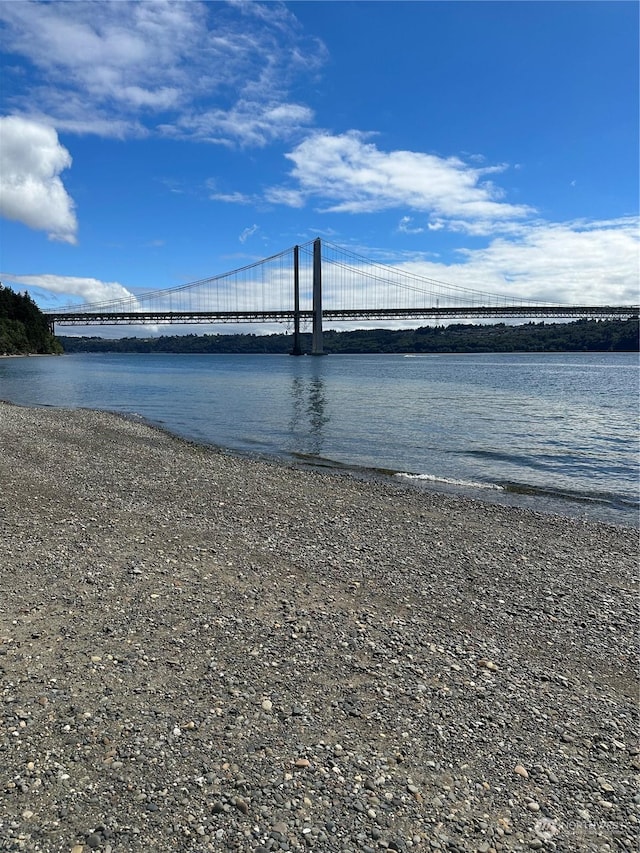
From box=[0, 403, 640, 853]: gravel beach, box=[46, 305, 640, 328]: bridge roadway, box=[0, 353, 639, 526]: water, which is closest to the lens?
box=[0, 403, 640, 853]: gravel beach

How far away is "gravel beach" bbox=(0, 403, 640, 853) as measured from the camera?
8.46 feet

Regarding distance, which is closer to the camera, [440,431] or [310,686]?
[310,686]

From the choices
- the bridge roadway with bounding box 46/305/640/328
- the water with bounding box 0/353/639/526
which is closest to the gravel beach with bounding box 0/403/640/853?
the water with bounding box 0/353/639/526

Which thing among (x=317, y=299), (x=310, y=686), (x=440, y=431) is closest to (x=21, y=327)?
(x=317, y=299)

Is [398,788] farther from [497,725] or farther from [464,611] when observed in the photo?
[464,611]

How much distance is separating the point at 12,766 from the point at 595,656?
4101mm

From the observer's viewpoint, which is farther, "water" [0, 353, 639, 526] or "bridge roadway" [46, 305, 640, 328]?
"bridge roadway" [46, 305, 640, 328]

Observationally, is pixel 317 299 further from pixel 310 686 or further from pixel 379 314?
pixel 310 686

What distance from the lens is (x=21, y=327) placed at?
308 ft

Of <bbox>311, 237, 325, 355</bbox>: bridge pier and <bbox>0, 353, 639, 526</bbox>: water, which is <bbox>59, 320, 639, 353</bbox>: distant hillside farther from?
<bbox>0, 353, 639, 526</bbox>: water

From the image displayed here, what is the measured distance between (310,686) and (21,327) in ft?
348

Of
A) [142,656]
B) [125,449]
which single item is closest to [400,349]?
[125,449]

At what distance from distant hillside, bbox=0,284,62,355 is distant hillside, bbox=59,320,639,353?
51294 mm

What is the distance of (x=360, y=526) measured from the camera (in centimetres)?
740
